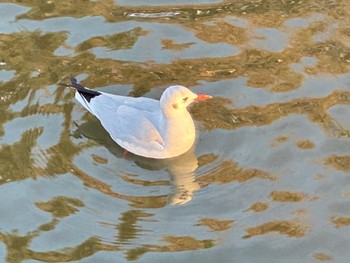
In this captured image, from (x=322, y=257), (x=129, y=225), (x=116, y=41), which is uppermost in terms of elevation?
(x=116, y=41)

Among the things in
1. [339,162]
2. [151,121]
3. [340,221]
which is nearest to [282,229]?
[340,221]

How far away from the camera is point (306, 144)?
219 inches

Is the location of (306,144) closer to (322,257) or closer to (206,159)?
(206,159)

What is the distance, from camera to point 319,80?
6098 millimetres

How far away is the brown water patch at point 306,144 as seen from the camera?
5.55 m

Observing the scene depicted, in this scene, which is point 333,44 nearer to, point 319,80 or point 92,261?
point 319,80

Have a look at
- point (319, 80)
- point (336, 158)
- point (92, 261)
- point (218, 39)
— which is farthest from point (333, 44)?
point (92, 261)

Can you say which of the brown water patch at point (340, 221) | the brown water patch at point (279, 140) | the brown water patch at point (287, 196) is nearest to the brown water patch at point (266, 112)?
the brown water patch at point (279, 140)

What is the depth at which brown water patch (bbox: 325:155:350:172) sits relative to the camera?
17.7 ft

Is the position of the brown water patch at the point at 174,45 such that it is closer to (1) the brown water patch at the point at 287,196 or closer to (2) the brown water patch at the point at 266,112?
(2) the brown water patch at the point at 266,112

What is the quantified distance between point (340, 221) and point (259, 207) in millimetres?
497

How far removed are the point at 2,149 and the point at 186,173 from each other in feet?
4.24

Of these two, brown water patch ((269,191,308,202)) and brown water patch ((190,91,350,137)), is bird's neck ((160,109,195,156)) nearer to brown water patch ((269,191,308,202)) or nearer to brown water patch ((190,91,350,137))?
brown water patch ((190,91,350,137))

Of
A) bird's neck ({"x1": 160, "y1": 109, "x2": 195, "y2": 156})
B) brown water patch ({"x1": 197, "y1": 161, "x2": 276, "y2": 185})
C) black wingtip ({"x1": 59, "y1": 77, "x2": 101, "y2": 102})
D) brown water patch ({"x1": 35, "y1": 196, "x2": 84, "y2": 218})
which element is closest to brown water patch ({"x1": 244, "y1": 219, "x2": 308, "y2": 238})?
brown water patch ({"x1": 197, "y1": 161, "x2": 276, "y2": 185})
